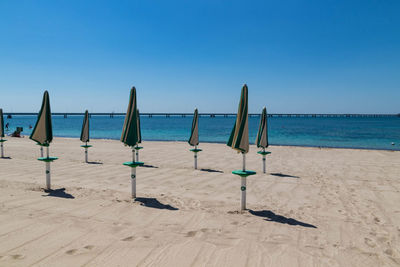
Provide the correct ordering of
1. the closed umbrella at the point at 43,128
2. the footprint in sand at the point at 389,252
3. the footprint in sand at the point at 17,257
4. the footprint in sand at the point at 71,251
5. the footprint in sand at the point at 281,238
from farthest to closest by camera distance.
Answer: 1. the closed umbrella at the point at 43,128
2. the footprint in sand at the point at 281,238
3. the footprint in sand at the point at 389,252
4. the footprint in sand at the point at 71,251
5. the footprint in sand at the point at 17,257

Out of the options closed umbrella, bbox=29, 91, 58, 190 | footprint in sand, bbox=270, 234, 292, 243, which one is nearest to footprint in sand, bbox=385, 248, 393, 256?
footprint in sand, bbox=270, 234, 292, 243

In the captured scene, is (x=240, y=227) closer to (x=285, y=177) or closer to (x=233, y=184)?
(x=233, y=184)

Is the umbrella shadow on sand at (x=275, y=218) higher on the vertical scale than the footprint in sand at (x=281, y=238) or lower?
lower

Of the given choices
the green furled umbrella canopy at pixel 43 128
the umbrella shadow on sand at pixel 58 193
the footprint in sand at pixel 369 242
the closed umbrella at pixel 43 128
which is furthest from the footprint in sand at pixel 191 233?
the green furled umbrella canopy at pixel 43 128

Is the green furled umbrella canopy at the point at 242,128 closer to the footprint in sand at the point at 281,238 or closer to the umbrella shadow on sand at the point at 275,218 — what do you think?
the umbrella shadow on sand at the point at 275,218

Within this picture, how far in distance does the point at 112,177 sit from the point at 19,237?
18.1 ft

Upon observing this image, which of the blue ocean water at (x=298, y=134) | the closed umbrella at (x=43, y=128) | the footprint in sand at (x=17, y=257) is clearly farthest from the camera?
the blue ocean water at (x=298, y=134)

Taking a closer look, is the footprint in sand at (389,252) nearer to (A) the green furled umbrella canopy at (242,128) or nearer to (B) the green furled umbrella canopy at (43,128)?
(A) the green furled umbrella canopy at (242,128)

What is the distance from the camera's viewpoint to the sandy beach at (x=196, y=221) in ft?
13.2

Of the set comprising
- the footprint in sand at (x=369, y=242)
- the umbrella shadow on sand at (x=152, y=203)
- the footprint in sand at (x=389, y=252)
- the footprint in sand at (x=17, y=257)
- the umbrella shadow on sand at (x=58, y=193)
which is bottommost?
the footprint in sand at (x=369, y=242)

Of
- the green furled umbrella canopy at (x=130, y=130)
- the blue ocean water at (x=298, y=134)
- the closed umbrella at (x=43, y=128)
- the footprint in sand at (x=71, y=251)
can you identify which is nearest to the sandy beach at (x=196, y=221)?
the footprint in sand at (x=71, y=251)

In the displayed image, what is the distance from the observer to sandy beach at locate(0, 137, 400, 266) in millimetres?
4035

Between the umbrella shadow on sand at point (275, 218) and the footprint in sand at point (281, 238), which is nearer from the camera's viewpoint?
the footprint in sand at point (281, 238)

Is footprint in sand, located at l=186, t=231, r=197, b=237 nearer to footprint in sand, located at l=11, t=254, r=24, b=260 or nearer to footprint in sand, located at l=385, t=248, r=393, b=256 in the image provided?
footprint in sand, located at l=11, t=254, r=24, b=260
